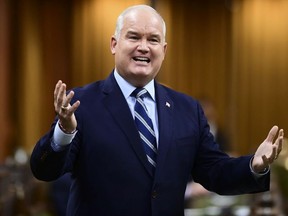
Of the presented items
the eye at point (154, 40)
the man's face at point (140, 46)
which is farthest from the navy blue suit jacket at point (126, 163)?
the eye at point (154, 40)

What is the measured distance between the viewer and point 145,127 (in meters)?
3.67

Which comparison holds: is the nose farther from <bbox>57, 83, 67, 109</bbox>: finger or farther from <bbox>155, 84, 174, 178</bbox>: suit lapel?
<bbox>57, 83, 67, 109</bbox>: finger

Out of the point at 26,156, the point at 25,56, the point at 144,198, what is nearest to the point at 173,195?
the point at 144,198

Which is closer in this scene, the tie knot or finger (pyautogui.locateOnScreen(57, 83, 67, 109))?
finger (pyautogui.locateOnScreen(57, 83, 67, 109))

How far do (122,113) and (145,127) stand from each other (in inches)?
4.3

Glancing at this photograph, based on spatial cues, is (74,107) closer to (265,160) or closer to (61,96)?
(61,96)

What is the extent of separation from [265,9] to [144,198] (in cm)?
830

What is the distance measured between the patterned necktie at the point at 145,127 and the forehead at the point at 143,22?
25 centimetres

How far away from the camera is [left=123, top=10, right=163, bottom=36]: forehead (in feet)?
12.0

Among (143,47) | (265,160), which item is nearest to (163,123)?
(143,47)

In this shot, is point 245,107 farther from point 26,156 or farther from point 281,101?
point 26,156

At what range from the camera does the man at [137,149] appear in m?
3.55

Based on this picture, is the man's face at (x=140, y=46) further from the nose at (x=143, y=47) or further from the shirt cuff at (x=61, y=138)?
the shirt cuff at (x=61, y=138)

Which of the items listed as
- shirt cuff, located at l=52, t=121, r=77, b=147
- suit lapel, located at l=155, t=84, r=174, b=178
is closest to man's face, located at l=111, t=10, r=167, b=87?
suit lapel, located at l=155, t=84, r=174, b=178
